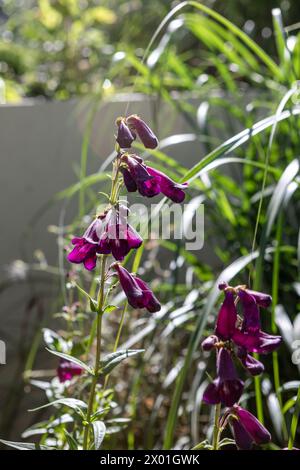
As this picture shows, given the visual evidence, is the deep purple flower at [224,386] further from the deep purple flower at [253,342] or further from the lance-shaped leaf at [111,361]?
the lance-shaped leaf at [111,361]

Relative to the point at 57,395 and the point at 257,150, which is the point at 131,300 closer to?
the point at 57,395

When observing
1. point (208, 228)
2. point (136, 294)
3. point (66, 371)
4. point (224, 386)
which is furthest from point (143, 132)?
point (208, 228)

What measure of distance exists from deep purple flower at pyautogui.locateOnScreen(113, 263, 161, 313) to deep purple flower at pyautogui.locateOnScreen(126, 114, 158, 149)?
14 cm

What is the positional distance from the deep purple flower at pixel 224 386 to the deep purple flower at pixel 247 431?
0.06 metres

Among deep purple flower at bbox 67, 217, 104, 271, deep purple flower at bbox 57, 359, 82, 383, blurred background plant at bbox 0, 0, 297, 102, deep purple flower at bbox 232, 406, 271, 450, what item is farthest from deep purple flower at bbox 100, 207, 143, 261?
blurred background plant at bbox 0, 0, 297, 102

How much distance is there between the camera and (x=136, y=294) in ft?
2.45

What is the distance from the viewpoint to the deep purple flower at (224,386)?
714mm

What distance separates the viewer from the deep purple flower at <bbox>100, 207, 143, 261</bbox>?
73 centimetres

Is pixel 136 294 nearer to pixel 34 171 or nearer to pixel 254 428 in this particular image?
pixel 254 428

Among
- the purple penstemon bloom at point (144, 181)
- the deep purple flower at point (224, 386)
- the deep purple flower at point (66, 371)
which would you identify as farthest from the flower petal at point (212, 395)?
the deep purple flower at point (66, 371)

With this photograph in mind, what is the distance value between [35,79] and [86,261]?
2.38 m

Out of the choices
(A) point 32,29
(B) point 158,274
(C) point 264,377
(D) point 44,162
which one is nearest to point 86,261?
(C) point 264,377

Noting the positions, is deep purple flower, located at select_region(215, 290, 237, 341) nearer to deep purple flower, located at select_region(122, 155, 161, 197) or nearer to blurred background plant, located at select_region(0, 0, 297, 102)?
deep purple flower, located at select_region(122, 155, 161, 197)

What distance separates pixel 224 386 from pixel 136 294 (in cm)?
13
